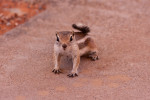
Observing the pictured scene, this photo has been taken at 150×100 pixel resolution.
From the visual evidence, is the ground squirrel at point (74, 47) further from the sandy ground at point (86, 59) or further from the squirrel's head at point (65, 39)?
the sandy ground at point (86, 59)

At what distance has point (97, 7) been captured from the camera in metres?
8.98

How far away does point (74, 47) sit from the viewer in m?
5.30

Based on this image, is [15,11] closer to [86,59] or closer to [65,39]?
[86,59]

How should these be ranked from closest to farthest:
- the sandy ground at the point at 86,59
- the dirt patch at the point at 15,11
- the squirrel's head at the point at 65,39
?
the sandy ground at the point at 86,59 < the squirrel's head at the point at 65,39 < the dirt patch at the point at 15,11

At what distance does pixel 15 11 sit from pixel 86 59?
3605 millimetres

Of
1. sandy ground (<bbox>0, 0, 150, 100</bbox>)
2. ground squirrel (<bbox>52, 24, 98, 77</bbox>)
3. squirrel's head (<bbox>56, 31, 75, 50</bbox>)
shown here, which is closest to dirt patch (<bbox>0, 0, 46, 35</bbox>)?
sandy ground (<bbox>0, 0, 150, 100</bbox>)

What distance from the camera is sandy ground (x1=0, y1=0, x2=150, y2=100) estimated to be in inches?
192

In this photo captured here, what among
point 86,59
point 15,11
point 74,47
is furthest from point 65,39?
point 15,11

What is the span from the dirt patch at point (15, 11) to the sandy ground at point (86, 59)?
0.28 metres

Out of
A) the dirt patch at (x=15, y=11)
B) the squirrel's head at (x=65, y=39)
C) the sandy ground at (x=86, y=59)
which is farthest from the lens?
the dirt patch at (x=15, y=11)

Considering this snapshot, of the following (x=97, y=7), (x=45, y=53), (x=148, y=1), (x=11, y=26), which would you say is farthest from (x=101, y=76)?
(x=148, y=1)

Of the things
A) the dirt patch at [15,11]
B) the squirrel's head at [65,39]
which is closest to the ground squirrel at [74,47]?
the squirrel's head at [65,39]

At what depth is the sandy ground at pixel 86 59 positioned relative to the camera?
192 inches

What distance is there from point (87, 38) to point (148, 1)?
166 inches
